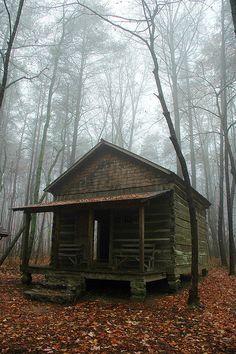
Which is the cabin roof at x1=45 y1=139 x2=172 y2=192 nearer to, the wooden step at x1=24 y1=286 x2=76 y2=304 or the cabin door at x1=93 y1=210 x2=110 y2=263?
the cabin door at x1=93 y1=210 x2=110 y2=263

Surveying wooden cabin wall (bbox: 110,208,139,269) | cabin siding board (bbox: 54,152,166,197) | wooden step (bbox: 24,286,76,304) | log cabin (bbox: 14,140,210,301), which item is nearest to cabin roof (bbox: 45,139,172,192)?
log cabin (bbox: 14,140,210,301)

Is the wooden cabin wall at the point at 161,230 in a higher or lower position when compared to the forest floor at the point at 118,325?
higher

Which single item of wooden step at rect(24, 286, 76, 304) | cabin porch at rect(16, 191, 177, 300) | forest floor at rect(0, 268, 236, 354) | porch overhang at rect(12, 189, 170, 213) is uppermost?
porch overhang at rect(12, 189, 170, 213)

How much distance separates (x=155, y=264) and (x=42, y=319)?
5.92 m

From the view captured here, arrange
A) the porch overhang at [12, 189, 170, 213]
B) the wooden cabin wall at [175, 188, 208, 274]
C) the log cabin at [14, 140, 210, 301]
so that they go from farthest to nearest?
the wooden cabin wall at [175, 188, 208, 274]
the log cabin at [14, 140, 210, 301]
the porch overhang at [12, 189, 170, 213]

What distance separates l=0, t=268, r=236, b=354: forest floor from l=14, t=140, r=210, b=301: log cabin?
2.81 ft

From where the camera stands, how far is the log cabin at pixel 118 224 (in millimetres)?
11062

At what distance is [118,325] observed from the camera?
748 cm

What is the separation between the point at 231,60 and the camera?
19656 millimetres

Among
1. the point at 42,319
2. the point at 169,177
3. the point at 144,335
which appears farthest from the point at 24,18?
the point at 144,335

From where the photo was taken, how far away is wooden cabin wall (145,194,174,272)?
12.3 metres

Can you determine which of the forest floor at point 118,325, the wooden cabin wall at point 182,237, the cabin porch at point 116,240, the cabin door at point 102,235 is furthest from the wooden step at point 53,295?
the cabin door at point 102,235

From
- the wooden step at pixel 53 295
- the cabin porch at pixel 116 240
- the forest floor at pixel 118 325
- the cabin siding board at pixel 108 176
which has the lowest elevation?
the forest floor at pixel 118 325

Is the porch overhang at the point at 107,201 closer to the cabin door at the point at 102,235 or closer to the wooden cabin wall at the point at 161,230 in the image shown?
the wooden cabin wall at the point at 161,230
